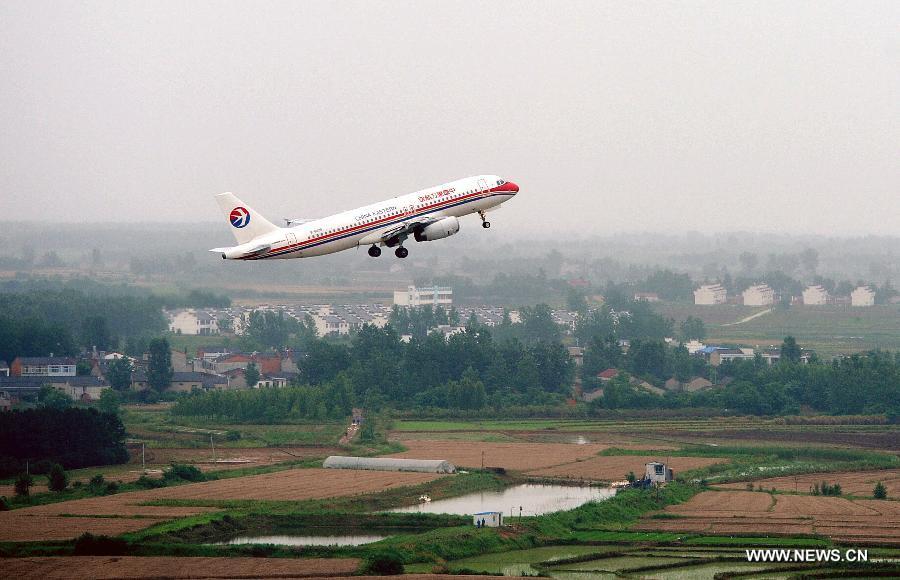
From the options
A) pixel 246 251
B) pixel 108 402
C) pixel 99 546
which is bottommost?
pixel 99 546

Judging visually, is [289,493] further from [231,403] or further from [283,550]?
[231,403]

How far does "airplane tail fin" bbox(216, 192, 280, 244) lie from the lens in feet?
242

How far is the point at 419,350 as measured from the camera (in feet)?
477

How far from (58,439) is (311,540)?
92.5 ft

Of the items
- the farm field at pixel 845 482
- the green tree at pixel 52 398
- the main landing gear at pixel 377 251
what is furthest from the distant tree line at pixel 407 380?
the main landing gear at pixel 377 251

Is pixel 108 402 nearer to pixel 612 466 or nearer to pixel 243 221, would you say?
pixel 612 466

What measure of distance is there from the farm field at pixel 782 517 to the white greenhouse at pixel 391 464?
58.0 ft

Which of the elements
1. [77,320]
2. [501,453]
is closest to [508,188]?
[501,453]

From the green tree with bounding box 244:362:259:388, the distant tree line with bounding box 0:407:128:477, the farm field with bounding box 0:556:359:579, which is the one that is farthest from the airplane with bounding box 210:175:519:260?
the green tree with bounding box 244:362:259:388

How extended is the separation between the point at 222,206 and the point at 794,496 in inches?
1540

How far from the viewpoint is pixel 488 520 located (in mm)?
80625

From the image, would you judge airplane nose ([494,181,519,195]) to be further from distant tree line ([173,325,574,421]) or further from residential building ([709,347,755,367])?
residential building ([709,347,755,367])

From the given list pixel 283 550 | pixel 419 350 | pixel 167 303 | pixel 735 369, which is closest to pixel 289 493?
pixel 283 550

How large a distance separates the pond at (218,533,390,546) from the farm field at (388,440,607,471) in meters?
22.7
